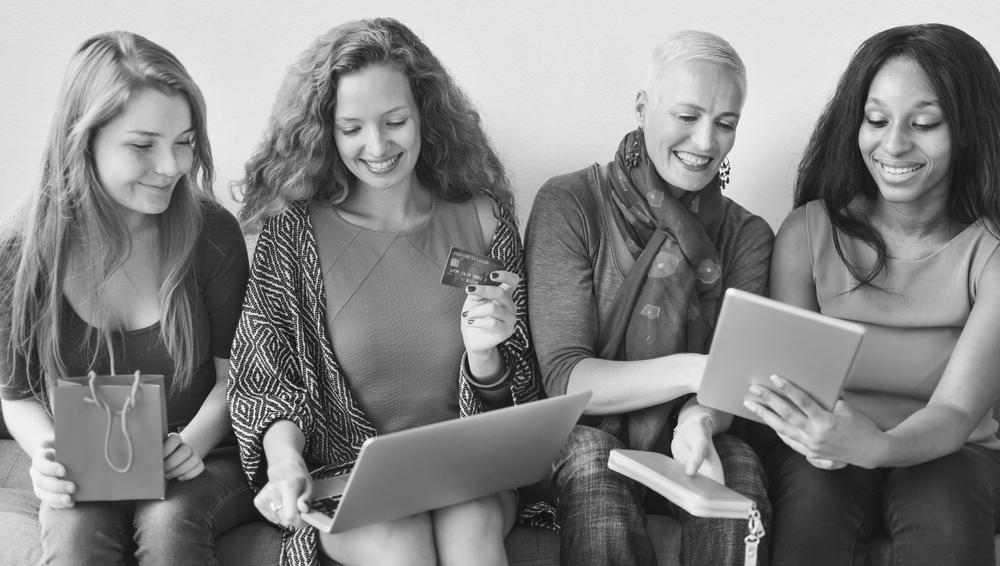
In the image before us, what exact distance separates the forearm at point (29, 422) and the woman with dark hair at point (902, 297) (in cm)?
140

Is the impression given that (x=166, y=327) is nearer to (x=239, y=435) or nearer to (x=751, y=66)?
(x=239, y=435)

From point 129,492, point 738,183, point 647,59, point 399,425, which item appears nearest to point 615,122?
point 647,59

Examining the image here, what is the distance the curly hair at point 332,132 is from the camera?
7.32 feet

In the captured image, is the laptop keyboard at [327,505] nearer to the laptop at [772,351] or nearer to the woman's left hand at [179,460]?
the woman's left hand at [179,460]

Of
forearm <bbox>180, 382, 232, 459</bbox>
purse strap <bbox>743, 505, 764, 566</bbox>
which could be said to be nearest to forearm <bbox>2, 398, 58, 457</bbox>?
forearm <bbox>180, 382, 232, 459</bbox>

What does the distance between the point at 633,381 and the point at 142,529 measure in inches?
38.8

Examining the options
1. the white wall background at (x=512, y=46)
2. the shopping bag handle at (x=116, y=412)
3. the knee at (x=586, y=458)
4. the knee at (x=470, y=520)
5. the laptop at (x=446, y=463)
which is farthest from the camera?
the white wall background at (x=512, y=46)

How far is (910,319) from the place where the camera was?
226 cm

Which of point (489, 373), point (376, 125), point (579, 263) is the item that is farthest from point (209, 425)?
point (579, 263)

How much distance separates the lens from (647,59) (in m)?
2.71

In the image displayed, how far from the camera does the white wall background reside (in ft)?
8.80

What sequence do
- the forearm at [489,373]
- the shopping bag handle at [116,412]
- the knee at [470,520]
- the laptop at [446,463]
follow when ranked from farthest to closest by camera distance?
the forearm at [489,373] < the knee at [470,520] < the shopping bag handle at [116,412] < the laptop at [446,463]

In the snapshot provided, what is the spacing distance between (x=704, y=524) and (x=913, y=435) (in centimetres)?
43

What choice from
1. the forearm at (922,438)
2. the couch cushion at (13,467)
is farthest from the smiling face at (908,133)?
the couch cushion at (13,467)
